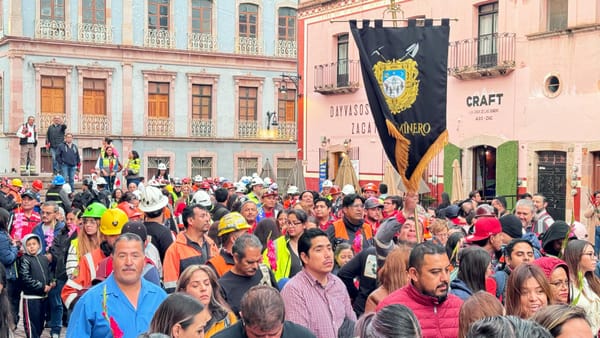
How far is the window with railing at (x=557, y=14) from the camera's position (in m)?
19.3

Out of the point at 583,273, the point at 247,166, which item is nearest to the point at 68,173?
the point at 247,166

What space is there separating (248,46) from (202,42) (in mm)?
2388

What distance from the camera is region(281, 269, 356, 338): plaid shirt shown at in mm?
5469

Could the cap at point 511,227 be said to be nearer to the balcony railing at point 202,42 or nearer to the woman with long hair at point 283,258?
the woman with long hair at point 283,258

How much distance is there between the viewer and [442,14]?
73.8 feet

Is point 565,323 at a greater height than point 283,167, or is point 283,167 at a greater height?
point 283,167

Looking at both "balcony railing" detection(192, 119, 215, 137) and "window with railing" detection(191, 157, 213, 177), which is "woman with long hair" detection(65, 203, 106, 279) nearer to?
"window with railing" detection(191, 157, 213, 177)

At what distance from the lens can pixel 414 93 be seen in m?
9.05

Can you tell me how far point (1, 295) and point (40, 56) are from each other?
29196 millimetres

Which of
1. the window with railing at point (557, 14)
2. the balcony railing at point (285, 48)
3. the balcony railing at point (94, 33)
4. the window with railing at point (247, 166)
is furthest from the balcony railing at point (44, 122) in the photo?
the window with railing at point (557, 14)

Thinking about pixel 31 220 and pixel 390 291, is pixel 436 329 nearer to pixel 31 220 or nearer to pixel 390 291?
pixel 390 291

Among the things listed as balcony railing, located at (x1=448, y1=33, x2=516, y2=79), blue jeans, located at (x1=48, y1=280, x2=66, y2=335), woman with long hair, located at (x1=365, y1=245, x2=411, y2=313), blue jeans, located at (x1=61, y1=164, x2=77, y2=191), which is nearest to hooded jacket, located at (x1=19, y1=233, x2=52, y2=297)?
blue jeans, located at (x1=48, y1=280, x2=66, y2=335)

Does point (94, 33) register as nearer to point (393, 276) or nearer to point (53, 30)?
point (53, 30)

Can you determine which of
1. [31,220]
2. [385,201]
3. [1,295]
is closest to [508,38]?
[385,201]
